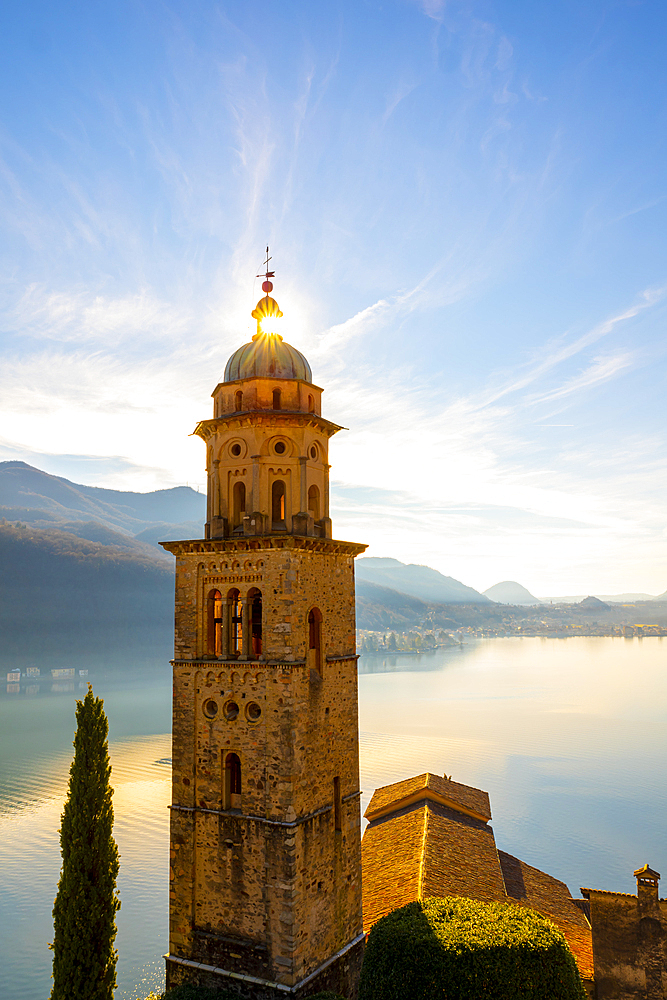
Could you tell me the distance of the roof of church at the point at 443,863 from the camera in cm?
1892

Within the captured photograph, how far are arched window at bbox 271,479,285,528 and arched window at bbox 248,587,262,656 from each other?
1.87m

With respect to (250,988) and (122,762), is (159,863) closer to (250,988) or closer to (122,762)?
(122,762)

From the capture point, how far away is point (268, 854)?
571 inches

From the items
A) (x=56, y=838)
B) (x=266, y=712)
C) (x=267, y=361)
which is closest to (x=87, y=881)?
(x=266, y=712)

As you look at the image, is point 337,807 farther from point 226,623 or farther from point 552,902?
point 552,902

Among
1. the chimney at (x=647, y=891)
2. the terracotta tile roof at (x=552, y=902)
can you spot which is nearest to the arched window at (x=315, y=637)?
the chimney at (x=647, y=891)

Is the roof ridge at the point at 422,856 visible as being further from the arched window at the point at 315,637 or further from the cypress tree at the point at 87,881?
the cypress tree at the point at 87,881

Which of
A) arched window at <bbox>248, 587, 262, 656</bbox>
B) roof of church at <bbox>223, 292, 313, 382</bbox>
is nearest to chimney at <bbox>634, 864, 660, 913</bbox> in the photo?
arched window at <bbox>248, 587, 262, 656</bbox>

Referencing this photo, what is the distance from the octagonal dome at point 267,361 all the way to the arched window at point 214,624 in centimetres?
589

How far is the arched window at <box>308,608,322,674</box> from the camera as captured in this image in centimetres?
1630

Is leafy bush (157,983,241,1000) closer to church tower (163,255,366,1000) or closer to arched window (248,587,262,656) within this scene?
church tower (163,255,366,1000)

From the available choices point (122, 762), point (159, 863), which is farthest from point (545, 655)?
point (159, 863)

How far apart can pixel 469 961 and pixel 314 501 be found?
10.8 metres

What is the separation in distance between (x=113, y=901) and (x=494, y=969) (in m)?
8.99
